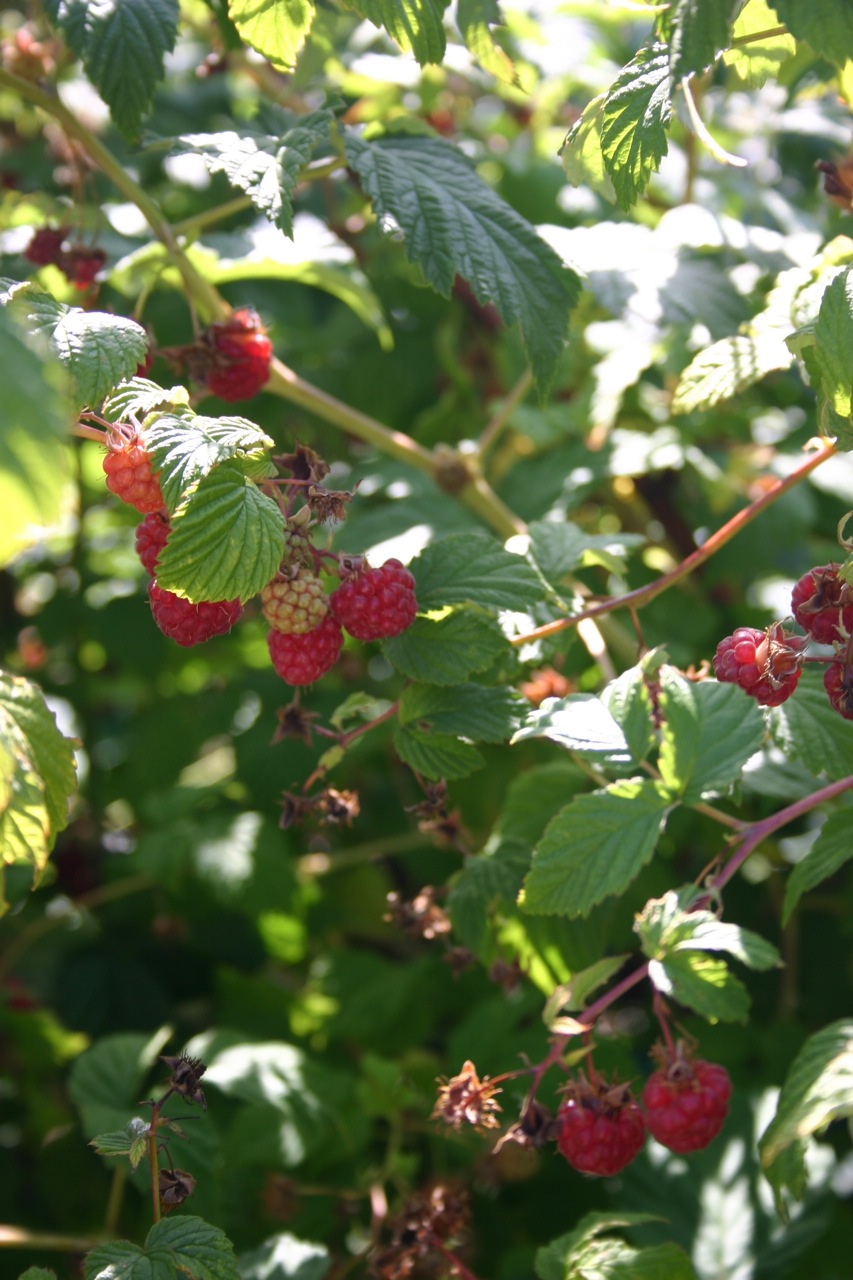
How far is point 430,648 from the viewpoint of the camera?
93 centimetres

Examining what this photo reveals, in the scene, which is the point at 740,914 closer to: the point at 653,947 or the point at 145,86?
the point at 653,947

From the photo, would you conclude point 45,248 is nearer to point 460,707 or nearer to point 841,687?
point 460,707

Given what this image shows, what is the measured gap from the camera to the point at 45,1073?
1.74 m

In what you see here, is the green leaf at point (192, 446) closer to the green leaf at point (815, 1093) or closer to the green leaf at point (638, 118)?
the green leaf at point (638, 118)

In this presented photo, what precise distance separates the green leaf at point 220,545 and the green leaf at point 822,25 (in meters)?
0.50

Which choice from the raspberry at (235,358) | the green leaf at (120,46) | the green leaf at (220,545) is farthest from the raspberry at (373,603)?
the green leaf at (120,46)

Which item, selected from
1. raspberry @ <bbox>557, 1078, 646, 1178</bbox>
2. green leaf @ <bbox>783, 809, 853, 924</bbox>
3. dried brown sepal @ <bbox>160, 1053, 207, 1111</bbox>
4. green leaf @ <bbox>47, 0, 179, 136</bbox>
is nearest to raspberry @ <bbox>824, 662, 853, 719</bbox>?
green leaf @ <bbox>783, 809, 853, 924</bbox>

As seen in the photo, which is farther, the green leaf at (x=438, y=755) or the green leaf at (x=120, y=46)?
the green leaf at (x=120, y=46)

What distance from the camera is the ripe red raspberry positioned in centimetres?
81

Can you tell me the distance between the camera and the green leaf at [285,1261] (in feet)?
3.56

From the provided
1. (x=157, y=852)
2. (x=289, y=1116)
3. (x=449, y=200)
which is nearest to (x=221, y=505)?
(x=449, y=200)

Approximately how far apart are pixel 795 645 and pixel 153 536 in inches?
20.1

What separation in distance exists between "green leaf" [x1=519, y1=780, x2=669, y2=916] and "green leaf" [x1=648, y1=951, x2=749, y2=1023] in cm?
7

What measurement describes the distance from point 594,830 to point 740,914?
0.80m
